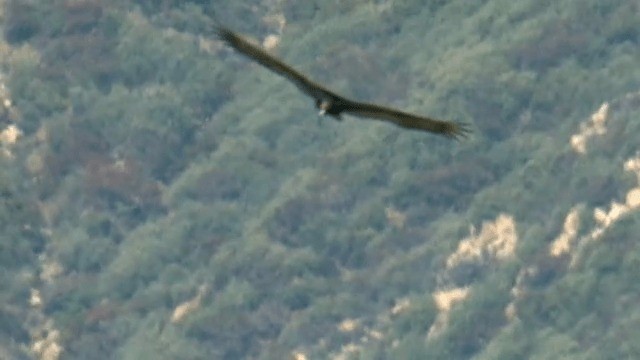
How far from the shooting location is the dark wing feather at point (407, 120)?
23.3 m

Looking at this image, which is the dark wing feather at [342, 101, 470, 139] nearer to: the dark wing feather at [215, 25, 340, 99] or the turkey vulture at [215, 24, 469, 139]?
the turkey vulture at [215, 24, 469, 139]

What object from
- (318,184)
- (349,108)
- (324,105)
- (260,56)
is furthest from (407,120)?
(318,184)

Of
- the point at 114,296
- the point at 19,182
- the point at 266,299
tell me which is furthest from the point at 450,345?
the point at 19,182

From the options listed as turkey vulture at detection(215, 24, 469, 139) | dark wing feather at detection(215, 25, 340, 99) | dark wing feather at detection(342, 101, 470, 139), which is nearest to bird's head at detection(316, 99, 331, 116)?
turkey vulture at detection(215, 24, 469, 139)

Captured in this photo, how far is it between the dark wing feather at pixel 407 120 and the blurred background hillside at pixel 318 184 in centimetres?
4796

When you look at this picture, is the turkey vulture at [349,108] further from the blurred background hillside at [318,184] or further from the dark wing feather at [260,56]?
the blurred background hillside at [318,184]

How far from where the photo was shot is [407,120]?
23.4m

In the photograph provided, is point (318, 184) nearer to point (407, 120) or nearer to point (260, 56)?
point (407, 120)

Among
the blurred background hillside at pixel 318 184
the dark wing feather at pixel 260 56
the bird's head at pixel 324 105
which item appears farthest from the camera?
the blurred background hillside at pixel 318 184

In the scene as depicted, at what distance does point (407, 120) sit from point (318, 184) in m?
60.5

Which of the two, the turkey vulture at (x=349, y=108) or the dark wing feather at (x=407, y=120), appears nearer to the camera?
the turkey vulture at (x=349, y=108)

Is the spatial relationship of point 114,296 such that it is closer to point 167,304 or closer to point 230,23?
point 167,304

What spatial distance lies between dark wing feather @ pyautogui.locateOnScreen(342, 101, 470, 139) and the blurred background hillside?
157ft

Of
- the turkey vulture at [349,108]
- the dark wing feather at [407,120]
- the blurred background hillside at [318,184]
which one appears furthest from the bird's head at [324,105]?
the blurred background hillside at [318,184]
